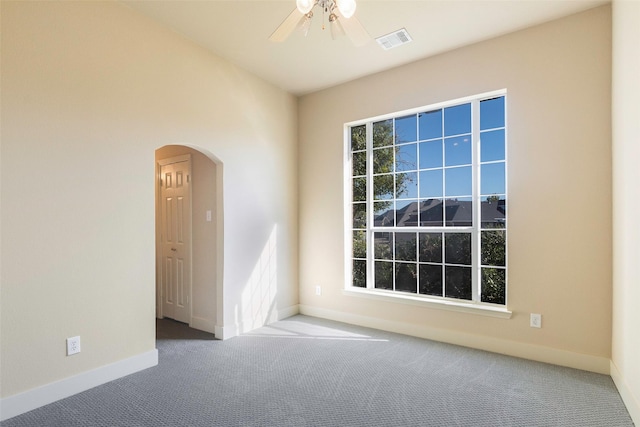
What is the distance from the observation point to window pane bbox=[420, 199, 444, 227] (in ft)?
12.1

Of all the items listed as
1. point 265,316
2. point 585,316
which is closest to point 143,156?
point 265,316

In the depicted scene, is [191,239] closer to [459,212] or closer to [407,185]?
[407,185]

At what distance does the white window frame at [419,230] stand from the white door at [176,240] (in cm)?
191

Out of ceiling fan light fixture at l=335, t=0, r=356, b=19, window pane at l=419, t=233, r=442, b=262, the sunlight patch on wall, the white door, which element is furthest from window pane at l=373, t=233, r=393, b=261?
ceiling fan light fixture at l=335, t=0, r=356, b=19

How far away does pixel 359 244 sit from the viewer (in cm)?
430

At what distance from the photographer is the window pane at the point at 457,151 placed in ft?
11.6

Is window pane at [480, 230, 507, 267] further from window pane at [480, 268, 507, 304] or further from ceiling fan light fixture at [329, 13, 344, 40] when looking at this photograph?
ceiling fan light fixture at [329, 13, 344, 40]

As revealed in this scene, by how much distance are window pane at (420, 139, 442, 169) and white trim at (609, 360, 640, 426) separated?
2.22m

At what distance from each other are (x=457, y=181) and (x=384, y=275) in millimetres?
1336

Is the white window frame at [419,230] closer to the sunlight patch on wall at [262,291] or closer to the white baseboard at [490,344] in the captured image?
the white baseboard at [490,344]

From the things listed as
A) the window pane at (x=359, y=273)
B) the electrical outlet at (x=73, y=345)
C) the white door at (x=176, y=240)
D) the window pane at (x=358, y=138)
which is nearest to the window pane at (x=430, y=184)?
the window pane at (x=358, y=138)

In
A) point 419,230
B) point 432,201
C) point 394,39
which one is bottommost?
point 419,230

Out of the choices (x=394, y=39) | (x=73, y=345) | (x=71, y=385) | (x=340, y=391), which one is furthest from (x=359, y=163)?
(x=71, y=385)

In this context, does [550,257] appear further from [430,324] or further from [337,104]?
[337,104]
